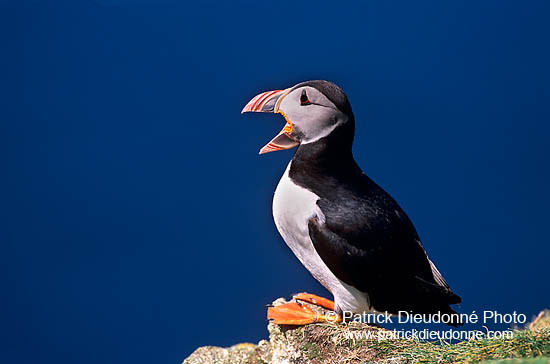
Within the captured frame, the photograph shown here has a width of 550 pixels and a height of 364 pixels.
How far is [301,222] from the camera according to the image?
2715 millimetres

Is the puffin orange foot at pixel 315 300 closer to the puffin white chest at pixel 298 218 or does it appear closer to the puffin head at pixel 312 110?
the puffin white chest at pixel 298 218

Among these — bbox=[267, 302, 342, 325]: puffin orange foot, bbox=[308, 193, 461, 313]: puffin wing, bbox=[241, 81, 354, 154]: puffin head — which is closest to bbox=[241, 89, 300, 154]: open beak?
bbox=[241, 81, 354, 154]: puffin head

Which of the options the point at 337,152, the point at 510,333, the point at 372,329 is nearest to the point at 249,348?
the point at 372,329

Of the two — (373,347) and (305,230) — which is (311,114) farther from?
(373,347)

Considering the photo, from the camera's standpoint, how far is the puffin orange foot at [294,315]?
2773 mm

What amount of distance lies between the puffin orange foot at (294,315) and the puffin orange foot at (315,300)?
107mm

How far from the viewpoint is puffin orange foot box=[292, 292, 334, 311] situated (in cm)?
301

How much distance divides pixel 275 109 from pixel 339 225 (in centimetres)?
62

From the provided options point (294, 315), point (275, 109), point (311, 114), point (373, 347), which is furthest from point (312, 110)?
point (373, 347)

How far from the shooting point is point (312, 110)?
2711 millimetres

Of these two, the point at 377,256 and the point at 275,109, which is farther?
the point at 275,109

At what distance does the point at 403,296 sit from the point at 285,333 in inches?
22.8

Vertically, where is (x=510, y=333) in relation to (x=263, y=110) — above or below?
below

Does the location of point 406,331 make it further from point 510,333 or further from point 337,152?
point 337,152
